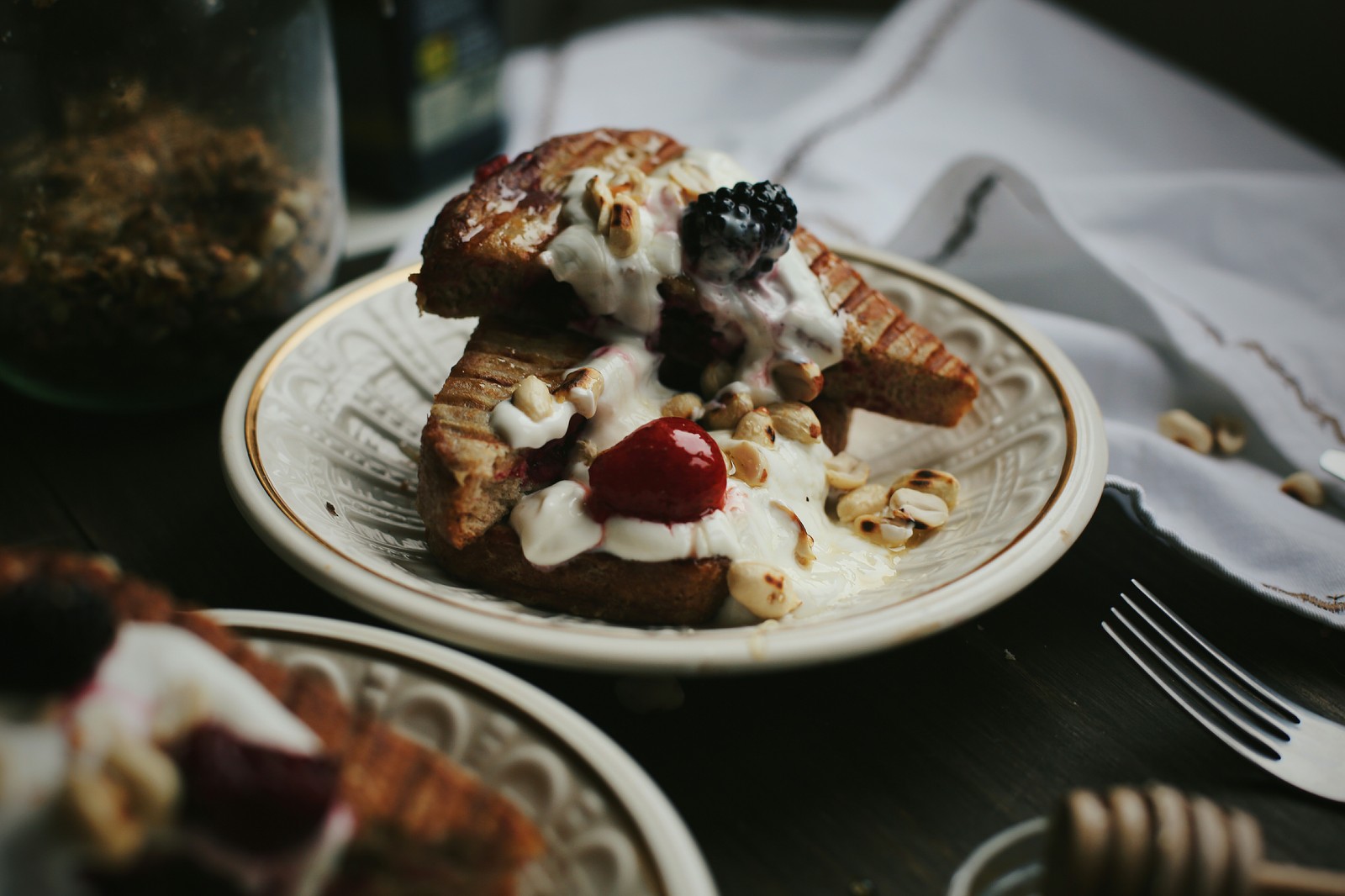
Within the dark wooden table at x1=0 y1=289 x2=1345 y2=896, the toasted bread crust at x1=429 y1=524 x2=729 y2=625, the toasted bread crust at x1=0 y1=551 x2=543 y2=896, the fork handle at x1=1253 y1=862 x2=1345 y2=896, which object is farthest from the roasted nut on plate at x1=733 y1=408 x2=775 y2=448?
the fork handle at x1=1253 y1=862 x2=1345 y2=896

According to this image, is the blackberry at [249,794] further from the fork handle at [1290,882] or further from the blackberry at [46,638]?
the fork handle at [1290,882]

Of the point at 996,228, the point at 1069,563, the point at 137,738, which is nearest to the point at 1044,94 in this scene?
the point at 996,228

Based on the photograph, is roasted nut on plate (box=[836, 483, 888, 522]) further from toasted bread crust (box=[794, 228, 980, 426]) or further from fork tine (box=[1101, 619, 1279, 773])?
fork tine (box=[1101, 619, 1279, 773])

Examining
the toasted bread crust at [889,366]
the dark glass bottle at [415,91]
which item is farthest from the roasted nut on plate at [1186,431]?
the dark glass bottle at [415,91]

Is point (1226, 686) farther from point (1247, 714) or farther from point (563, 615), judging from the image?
point (563, 615)

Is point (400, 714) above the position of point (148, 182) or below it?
below

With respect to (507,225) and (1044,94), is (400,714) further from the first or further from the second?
(1044,94)
